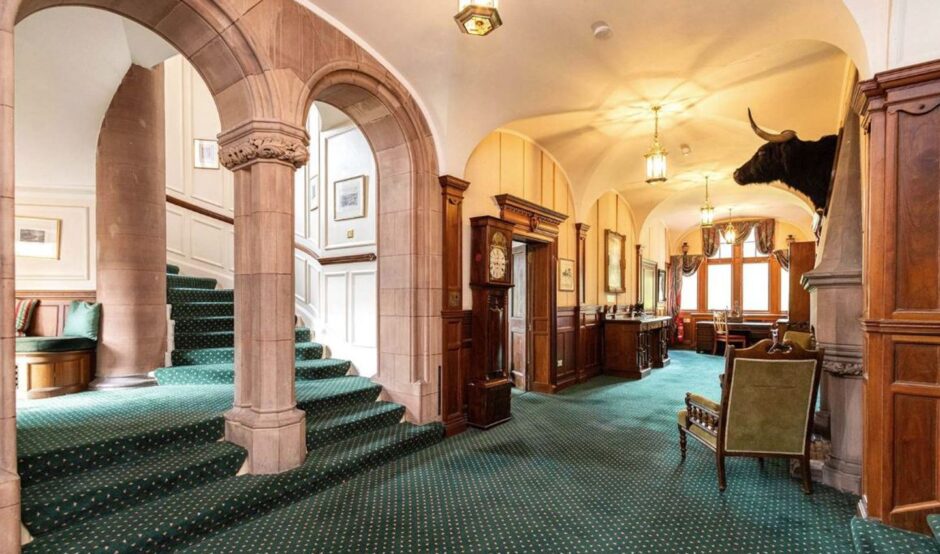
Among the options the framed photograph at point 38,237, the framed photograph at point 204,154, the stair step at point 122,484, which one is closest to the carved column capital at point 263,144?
the stair step at point 122,484

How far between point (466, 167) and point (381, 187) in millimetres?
1090

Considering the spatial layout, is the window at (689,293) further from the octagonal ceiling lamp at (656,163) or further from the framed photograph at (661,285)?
the octagonal ceiling lamp at (656,163)

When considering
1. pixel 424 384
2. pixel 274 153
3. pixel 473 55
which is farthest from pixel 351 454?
pixel 473 55

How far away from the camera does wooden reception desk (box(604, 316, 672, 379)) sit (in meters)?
7.35

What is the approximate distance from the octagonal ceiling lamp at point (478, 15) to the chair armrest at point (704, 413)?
296cm

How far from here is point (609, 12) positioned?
11.1ft

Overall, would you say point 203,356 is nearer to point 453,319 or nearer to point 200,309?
point 200,309

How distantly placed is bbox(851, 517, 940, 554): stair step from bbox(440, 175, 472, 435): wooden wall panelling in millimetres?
3009

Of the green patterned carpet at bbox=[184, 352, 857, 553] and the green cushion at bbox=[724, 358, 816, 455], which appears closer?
the green patterned carpet at bbox=[184, 352, 857, 553]

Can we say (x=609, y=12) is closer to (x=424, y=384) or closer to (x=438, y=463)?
(x=424, y=384)

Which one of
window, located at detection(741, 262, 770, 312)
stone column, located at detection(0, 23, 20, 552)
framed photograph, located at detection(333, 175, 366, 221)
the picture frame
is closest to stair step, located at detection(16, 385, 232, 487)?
stone column, located at detection(0, 23, 20, 552)

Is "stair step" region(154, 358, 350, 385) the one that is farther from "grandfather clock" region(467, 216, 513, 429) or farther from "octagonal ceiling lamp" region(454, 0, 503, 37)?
"octagonal ceiling lamp" region(454, 0, 503, 37)

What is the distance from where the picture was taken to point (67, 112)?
13.2ft

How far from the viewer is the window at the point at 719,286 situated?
1169cm
